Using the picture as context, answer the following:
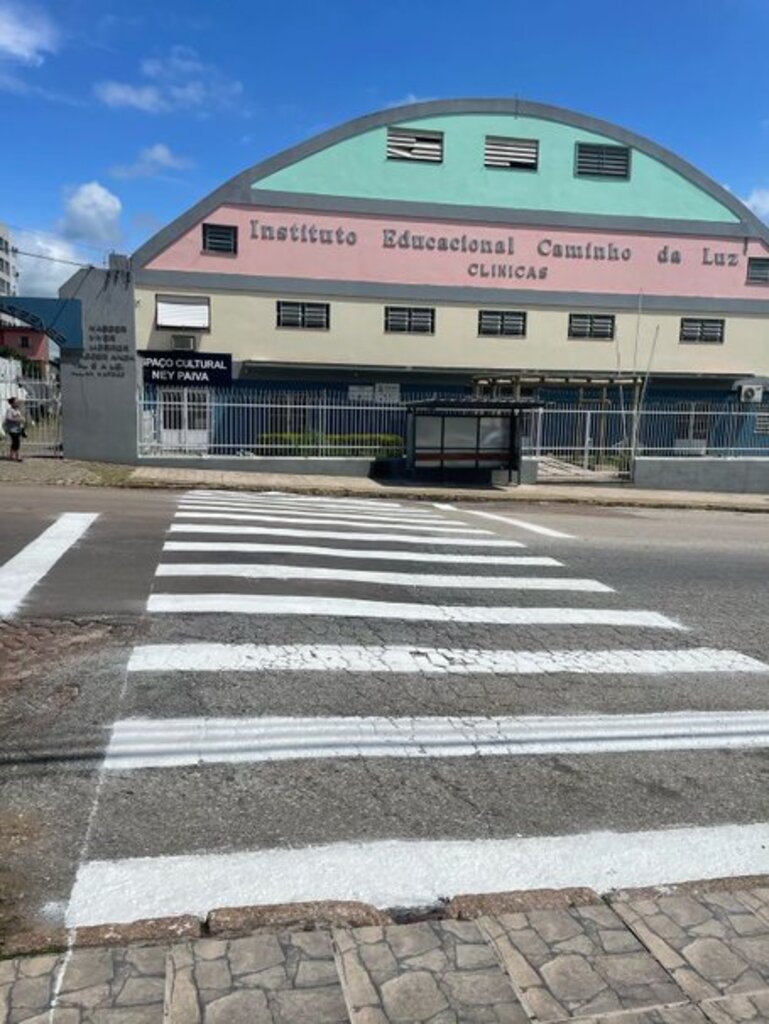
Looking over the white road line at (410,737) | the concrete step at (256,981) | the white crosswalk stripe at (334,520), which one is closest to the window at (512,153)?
the white crosswalk stripe at (334,520)

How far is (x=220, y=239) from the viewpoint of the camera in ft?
95.3

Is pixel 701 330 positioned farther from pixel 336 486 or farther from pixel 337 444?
pixel 336 486

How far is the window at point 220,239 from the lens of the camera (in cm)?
2891

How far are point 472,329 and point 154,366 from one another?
13.5 metres

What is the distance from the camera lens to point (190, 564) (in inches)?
337

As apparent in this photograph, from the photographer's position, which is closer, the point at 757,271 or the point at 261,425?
the point at 261,425

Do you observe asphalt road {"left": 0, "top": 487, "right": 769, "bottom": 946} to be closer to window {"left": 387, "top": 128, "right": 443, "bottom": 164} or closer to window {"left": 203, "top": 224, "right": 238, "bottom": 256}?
window {"left": 203, "top": 224, "right": 238, "bottom": 256}

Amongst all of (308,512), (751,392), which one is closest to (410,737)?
(308,512)

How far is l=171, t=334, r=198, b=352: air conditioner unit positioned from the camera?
28.8 metres

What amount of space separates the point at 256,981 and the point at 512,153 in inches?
1278

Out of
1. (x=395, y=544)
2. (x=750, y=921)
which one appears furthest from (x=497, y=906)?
(x=395, y=544)

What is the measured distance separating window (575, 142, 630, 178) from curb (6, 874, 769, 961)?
1272 inches

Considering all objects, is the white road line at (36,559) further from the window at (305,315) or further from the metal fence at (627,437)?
the window at (305,315)

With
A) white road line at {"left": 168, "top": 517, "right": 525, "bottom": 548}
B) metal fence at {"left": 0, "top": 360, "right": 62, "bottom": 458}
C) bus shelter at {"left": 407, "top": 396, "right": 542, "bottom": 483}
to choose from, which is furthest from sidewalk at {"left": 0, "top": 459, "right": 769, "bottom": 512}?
white road line at {"left": 168, "top": 517, "right": 525, "bottom": 548}
